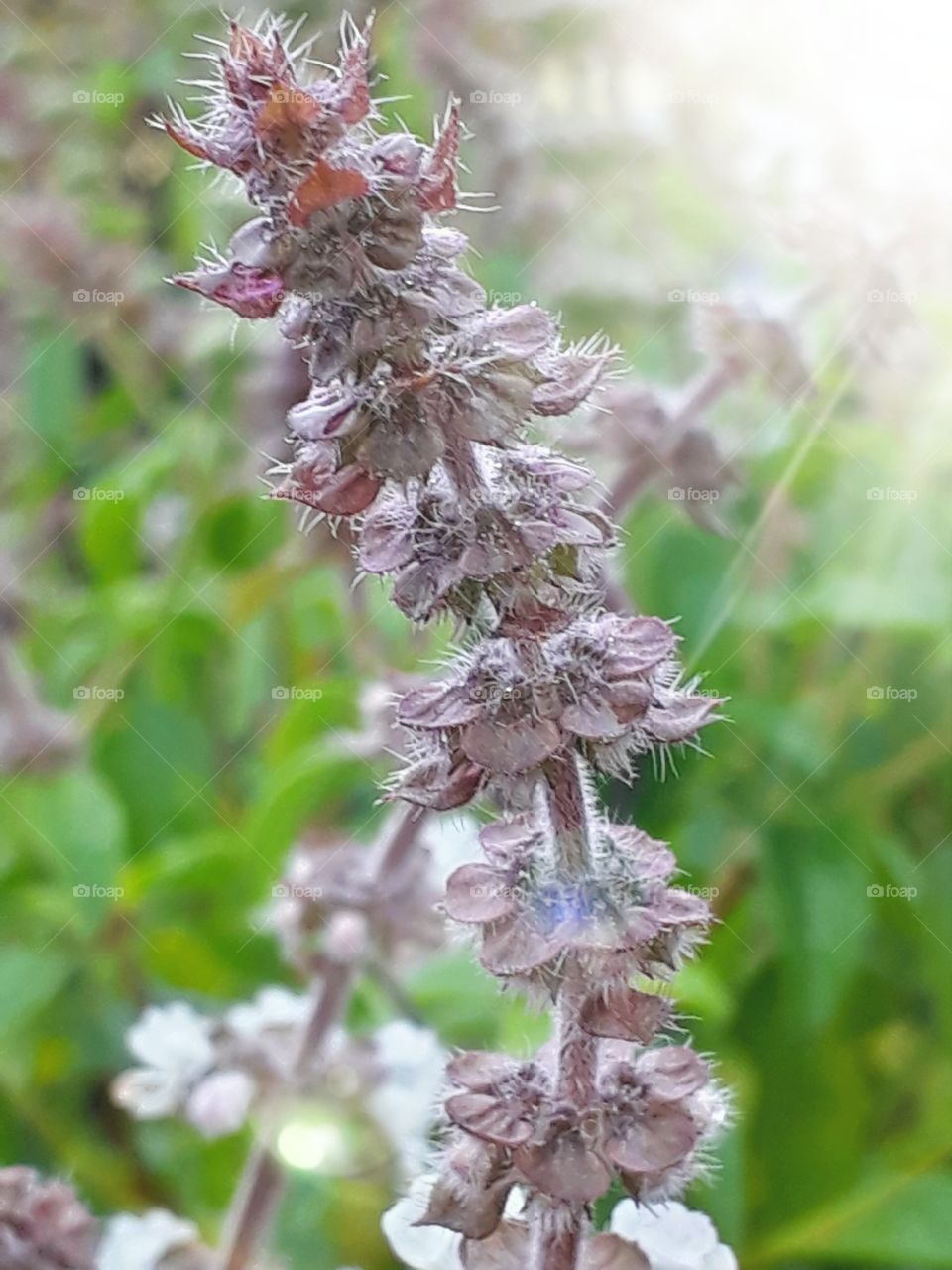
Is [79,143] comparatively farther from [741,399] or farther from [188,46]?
[741,399]

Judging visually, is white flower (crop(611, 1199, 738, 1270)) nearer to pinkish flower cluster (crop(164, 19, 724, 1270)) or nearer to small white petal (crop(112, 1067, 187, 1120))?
pinkish flower cluster (crop(164, 19, 724, 1270))

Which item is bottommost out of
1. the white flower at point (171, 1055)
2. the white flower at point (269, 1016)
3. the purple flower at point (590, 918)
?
the purple flower at point (590, 918)

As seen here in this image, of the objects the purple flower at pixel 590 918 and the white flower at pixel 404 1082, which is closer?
the purple flower at pixel 590 918

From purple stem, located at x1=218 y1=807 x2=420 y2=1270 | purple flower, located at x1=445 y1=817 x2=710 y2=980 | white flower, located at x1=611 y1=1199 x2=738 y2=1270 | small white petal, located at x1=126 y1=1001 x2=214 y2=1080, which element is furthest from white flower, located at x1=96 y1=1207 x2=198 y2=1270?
purple flower, located at x1=445 y1=817 x2=710 y2=980

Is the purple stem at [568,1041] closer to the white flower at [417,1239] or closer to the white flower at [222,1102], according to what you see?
the white flower at [417,1239]

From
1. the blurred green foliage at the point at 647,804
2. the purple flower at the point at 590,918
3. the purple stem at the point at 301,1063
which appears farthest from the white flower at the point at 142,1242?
the purple flower at the point at 590,918

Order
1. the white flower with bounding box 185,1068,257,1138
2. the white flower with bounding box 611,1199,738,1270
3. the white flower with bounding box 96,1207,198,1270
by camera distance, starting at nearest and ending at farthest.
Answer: the white flower with bounding box 611,1199,738,1270 → the white flower with bounding box 96,1207,198,1270 → the white flower with bounding box 185,1068,257,1138
